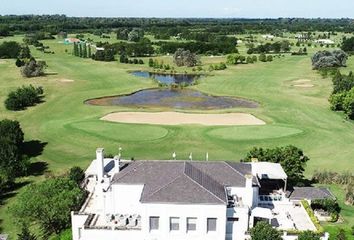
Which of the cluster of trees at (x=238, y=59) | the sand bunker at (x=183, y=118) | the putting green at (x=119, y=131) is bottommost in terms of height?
the sand bunker at (x=183, y=118)

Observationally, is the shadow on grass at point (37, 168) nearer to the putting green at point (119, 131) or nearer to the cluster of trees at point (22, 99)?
the putting green at point (119, 131)

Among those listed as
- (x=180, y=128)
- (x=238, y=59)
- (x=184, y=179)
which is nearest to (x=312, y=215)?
(x=184, y=179)

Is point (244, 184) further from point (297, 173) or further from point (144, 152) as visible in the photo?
point (144, 152)

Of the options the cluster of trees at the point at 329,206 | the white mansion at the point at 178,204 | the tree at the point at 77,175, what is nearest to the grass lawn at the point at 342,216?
the cluster of trees at the point at 329,206

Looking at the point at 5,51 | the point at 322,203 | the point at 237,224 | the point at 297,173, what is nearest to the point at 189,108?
the point at 297,173

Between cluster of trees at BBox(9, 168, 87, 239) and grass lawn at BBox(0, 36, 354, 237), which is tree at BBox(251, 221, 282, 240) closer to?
cluster of trees at BBox(9, 168, 87, 239)

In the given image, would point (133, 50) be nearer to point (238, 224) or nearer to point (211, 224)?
point (238, 224)
